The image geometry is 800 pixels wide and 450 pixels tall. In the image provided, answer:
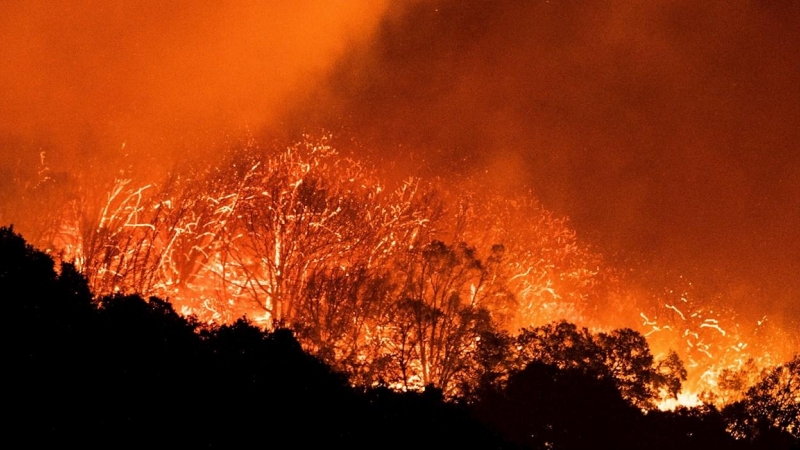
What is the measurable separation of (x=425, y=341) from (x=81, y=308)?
15221mm

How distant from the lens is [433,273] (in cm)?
2791

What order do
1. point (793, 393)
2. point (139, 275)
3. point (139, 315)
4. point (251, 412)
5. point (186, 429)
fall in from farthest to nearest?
point (139, 275)
point (793, 393)
point (139, 315)
point (251, 412)
point (186, 429)

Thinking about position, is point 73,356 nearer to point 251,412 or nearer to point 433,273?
point 251,412

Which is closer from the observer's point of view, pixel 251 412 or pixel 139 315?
pixel 251 412

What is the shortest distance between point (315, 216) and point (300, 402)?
21.8 meters

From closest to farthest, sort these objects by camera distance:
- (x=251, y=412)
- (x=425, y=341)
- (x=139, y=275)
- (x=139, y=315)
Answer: (x=251, y=412) → (x=139, y=315) → (x=425, y=341) → (x=139, y=275)

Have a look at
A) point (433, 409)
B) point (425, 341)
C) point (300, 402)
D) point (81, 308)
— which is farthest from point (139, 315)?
point (425, 341)

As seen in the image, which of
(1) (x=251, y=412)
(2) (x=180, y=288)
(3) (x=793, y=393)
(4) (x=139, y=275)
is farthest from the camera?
(2) (x=180, y=288)

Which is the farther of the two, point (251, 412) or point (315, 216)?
point (315, 216)

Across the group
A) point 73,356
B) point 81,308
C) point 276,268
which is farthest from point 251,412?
point 276,268

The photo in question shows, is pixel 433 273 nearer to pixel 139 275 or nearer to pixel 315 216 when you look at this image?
pixel 315 216

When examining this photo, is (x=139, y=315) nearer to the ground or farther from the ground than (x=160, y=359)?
farther from the ground

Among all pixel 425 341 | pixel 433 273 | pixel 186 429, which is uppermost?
pixel 433 273

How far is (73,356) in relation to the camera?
1076cm
